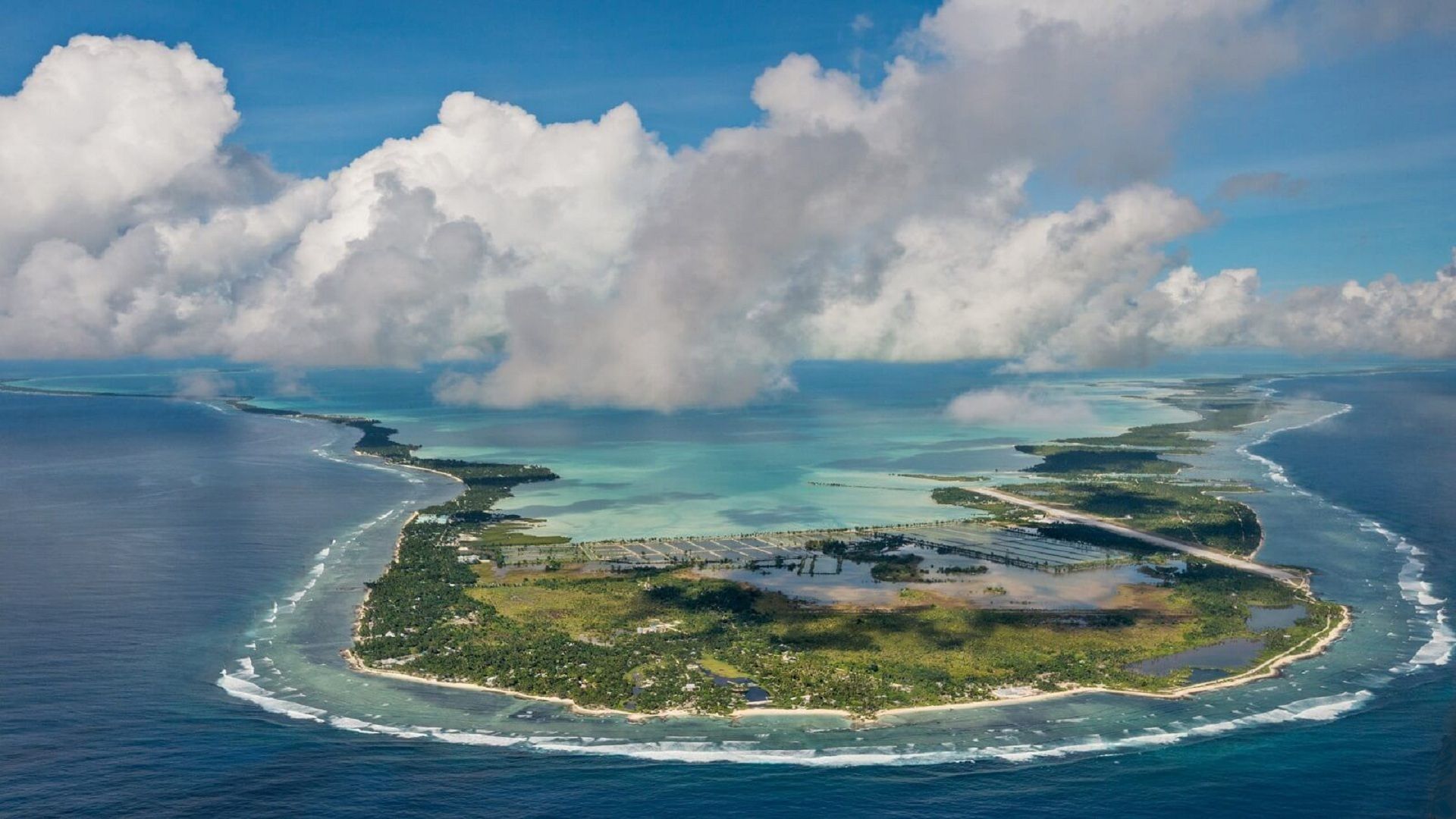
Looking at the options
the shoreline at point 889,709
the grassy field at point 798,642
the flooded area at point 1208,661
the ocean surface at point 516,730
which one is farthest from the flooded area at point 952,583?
the ocean surface at point 516,730

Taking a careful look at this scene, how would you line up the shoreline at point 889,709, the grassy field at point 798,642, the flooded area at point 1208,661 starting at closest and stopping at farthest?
the shoreline at point 889,709 < the grassy field at point 798,642 < the flooded area at point 1208,661

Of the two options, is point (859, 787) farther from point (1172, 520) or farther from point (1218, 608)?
point (1172, 520)

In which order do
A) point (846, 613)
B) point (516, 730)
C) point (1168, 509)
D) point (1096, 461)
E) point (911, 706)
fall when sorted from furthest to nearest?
1. point (1096, 461)
2. point (1168, 509)
3. point (846, 613)
4. point (911, 706)
5. point (516, 730)

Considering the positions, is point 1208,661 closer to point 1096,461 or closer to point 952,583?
point 952,583

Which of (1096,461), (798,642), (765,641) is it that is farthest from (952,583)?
(1096,461)

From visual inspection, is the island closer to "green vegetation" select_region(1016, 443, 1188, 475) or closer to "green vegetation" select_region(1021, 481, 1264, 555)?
"green vegetation" select_region(1021, 481, 1264, 555)

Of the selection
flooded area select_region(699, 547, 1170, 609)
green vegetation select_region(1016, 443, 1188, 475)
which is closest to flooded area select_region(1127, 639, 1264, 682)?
flooded area select_region(699, 547, 1170, 609)

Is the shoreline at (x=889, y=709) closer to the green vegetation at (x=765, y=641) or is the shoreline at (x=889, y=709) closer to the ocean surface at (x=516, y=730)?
the green vegetation at (x=765, y=641)

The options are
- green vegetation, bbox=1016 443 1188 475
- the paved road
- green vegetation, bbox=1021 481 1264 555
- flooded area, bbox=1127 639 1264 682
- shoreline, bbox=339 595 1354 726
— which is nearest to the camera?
shoreline, bbox=339 595 1354 726
